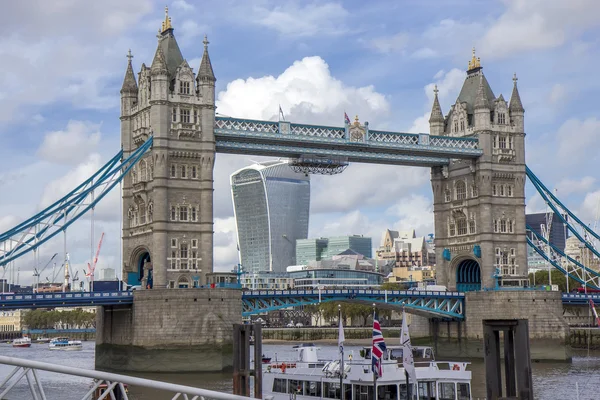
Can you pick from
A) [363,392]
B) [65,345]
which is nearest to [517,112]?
[363,392]

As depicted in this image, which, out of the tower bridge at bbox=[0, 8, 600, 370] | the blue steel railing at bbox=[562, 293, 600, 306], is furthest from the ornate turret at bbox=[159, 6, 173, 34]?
the blue steel railing at bbox=[562, 293, 600, 306]

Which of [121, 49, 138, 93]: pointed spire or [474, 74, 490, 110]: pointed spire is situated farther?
[474, 74, 490, 110]: pointed spire

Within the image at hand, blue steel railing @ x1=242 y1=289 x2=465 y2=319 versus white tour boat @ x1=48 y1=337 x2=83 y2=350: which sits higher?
blue steel railing @ x1=242 y1=289 x2=465 y2=319

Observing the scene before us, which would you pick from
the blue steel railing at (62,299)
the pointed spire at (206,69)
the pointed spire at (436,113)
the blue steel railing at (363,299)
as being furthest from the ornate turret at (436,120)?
the blue steel railing at (62,299)

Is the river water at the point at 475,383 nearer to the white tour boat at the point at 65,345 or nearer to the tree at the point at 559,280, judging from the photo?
the white tour boat at the point at 65,345

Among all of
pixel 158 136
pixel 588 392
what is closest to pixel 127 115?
pixel 158 136

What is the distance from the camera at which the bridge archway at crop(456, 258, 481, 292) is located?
10094 centimetres

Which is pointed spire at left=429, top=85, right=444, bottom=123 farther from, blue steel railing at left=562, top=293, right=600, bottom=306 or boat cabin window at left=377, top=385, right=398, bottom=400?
boat cabin window at left=377, top=385, right=398, bottom=400

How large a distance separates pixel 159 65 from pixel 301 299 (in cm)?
2534

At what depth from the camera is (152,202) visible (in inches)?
3263

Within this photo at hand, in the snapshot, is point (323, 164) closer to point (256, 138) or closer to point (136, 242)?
point (256, 138)

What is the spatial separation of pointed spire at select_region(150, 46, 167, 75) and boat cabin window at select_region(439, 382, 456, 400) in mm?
48805

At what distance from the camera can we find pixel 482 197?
318ft

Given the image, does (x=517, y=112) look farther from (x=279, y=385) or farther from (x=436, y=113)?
(x=279, y=385)
